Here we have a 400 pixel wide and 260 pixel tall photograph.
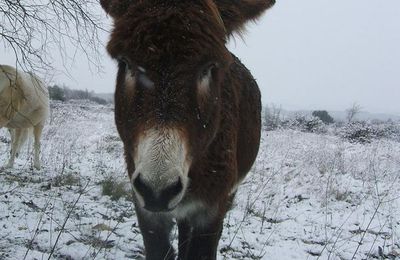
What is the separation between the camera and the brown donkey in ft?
5.92

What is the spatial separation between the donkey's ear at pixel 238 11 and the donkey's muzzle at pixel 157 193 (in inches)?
49.6

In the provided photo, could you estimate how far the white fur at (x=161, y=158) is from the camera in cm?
172

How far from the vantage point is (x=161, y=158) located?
175 centimetres

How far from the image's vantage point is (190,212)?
282cm

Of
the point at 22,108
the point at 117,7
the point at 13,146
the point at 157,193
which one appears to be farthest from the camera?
the point at 13,146

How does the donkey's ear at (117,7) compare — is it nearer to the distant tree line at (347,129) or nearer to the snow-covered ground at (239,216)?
the snow-covered ground at (239,216)

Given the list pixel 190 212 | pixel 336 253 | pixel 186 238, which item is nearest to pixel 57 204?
pixel 186 238

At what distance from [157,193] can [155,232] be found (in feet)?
4.38

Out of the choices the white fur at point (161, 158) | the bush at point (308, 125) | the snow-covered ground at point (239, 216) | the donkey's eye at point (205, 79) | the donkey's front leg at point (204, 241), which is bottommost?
the snow-covered ground at point (239, 216)

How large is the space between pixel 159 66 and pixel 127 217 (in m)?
3.48

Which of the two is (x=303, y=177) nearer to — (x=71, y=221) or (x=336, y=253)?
(x=336, y=253)

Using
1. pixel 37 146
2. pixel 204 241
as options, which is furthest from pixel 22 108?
pixel 204 241

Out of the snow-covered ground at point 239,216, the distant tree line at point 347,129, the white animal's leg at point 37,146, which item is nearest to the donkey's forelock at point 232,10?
the snow-covered ground at point 239,216

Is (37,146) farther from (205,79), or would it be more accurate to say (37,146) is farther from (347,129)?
(347,129)
